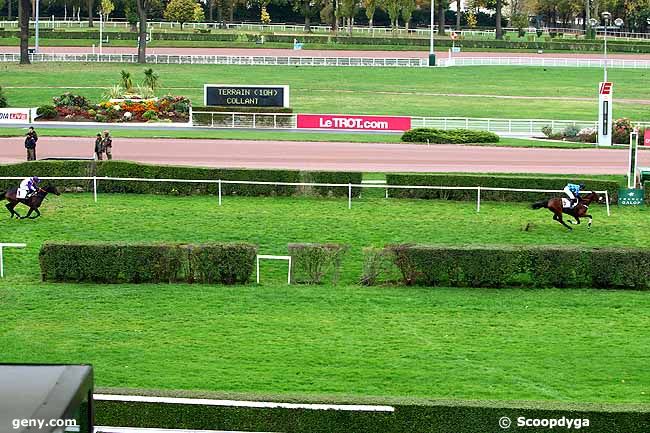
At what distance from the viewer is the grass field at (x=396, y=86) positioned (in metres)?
53.9

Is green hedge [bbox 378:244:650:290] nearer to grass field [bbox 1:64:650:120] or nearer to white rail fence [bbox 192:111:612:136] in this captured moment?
white rail fence [bbox 192:111:612:136]

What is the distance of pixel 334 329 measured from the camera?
54.1 ft

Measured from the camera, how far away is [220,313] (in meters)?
17.4

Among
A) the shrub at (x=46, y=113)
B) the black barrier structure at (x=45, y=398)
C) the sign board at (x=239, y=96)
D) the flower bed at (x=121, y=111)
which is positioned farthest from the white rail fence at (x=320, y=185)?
the shrub at (x=46, y=113)

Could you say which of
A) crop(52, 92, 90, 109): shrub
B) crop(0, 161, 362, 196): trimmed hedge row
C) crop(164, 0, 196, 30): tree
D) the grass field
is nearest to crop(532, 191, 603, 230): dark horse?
crop(0, 161, 362, 196): trimmed hedge row

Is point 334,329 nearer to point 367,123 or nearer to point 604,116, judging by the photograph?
point 604,116

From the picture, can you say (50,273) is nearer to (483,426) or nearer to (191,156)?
(483,426)

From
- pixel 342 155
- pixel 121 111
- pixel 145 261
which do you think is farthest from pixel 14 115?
pixel 145 261

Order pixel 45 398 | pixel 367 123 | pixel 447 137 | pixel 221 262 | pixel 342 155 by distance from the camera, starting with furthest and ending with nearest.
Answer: pixel 367 123 < pixel 447 137 < pixel 342 155 < pixel 221 262 < pixel 45 398

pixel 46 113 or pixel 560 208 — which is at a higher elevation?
pixel 46 113

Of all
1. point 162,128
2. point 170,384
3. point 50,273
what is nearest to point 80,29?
point 162,128

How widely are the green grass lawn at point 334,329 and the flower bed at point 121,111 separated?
21.4 m

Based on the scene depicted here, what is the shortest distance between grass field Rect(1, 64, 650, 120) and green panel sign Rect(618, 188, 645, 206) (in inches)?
982

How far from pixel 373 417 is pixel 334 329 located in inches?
211
